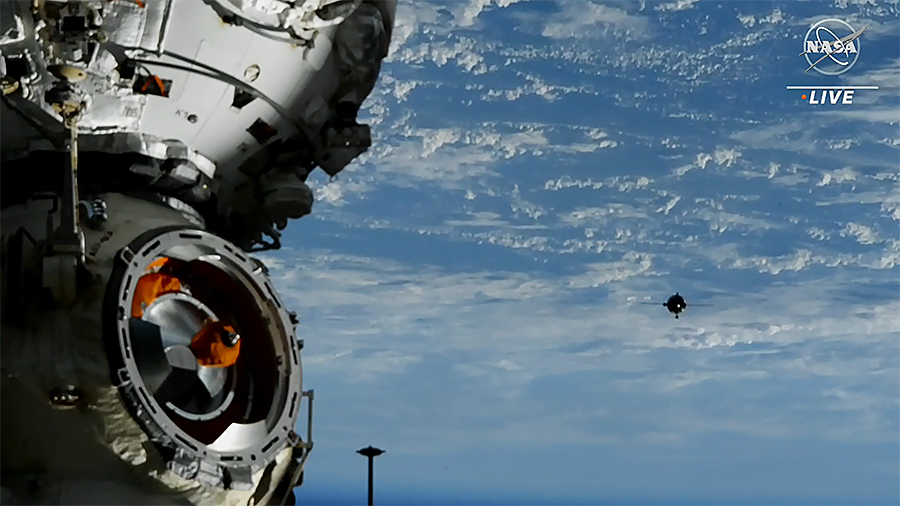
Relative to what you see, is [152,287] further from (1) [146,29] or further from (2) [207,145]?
(1) [146,29]

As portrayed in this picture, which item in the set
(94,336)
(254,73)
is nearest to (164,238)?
(94,336)

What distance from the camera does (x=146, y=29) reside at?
10148mm

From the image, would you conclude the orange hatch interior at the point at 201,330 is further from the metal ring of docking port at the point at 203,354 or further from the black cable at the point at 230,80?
the black cable at the point at 230,80

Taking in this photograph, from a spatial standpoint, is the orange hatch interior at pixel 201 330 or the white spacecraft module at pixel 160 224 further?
the orange hatch interior at pixel 201 330

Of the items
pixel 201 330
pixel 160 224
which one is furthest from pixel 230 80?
pixel 201 330

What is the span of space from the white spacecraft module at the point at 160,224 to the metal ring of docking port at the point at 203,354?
19mm

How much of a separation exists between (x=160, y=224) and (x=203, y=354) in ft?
4.04

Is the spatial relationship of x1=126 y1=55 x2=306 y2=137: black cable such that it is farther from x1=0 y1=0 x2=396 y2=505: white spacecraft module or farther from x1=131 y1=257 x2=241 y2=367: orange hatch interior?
x1=131 y1=257 x2=241 y2=367: orange hatch interior

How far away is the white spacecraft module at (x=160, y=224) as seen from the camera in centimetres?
951

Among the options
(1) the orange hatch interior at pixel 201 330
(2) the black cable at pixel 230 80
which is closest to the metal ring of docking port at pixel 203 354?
(1) the orange hatch interior at pixel 201 330

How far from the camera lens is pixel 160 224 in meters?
10.5

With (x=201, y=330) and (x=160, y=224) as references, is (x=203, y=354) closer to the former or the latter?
(x=201, y=330)

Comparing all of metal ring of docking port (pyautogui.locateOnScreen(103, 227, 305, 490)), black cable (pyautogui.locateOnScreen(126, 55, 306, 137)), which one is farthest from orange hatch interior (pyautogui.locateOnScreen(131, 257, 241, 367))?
black cable (pyautogui.locateOnScreen(126, 55, 306, 137))

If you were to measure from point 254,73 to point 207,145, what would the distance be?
33.2 inches
